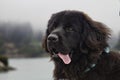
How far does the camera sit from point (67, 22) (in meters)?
7.39

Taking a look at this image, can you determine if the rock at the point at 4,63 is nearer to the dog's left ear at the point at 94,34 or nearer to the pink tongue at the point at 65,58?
the dog's left ear at the point at 94,34

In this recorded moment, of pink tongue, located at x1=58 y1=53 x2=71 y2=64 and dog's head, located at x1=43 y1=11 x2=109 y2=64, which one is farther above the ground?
dog's head, located at x1=43 y1=11 x2=109 y2=64

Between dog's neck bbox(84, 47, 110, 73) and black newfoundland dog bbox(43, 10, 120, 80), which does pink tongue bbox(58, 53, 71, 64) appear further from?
dog's neck bbox(84, 47, 110, 73)

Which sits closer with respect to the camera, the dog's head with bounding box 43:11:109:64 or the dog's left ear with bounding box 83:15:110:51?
the dog's head with bounding box 43:11:109:64

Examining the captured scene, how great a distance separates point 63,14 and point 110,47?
91 centimetres

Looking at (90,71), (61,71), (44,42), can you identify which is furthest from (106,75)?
(44,42)

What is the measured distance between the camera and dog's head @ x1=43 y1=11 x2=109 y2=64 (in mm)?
7160

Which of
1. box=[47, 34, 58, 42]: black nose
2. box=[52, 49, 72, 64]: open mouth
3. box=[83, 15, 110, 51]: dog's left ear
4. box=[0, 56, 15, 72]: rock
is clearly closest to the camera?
box=[47, 34, 58, 42]: black nose

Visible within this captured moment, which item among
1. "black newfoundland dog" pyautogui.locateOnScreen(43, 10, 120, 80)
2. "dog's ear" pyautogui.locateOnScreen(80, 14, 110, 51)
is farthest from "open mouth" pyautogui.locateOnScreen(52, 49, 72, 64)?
"dog's ear" pyautogui.locateOnScreen(80, 14, 110, 51)

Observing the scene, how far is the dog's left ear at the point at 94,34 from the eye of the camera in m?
7.33

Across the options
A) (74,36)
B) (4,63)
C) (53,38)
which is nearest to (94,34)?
(74,36)

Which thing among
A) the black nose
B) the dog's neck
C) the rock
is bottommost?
the rock

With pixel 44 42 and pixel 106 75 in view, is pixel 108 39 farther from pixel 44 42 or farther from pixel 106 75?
pixel 44 42

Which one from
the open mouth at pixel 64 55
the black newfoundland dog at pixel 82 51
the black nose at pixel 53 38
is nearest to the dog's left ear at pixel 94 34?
the black newfoundland dog at pixel 82 51
